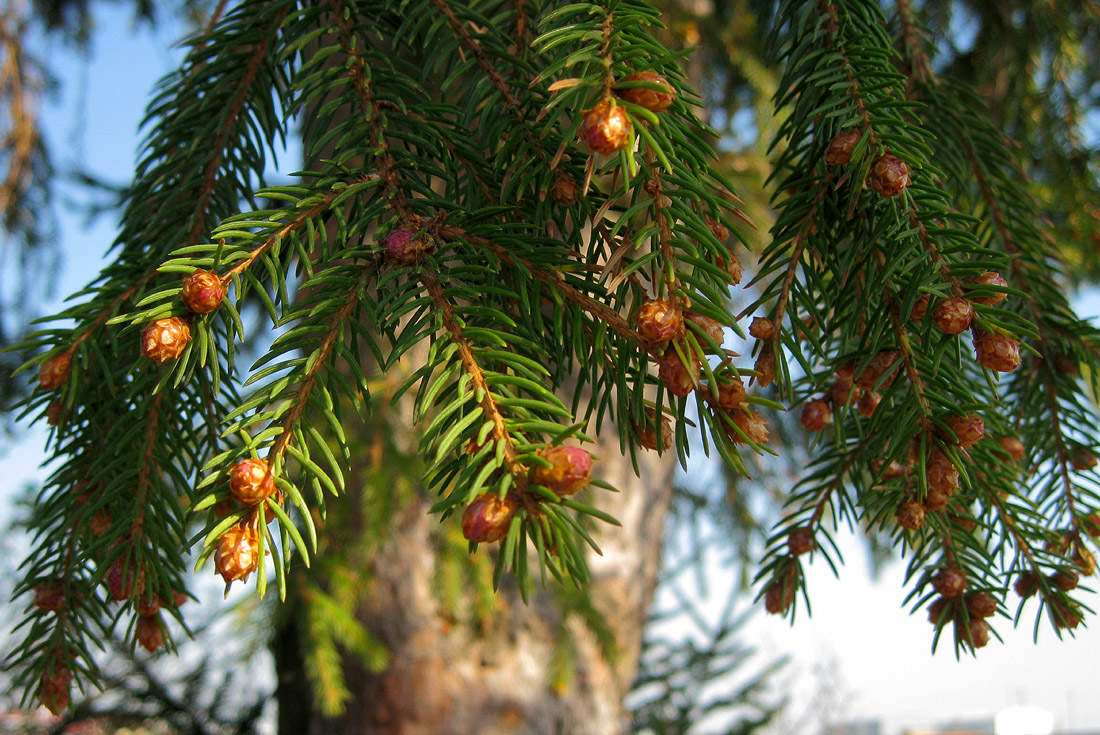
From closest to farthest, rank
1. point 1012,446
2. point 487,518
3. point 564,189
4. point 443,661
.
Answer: point 487,518
point 564,189
point 1012,446
point 443,661

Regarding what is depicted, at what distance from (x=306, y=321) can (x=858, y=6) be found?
0.39 meters

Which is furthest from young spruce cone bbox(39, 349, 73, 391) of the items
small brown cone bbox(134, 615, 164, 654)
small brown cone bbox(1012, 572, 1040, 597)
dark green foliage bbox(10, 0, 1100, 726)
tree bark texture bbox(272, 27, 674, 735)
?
tree bark texture bbox(272, 27, 674, 735)

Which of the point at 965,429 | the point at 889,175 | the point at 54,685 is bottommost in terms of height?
the point at 54,685

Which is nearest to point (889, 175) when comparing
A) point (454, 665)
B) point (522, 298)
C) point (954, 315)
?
point (954, 315)

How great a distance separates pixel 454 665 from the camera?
1.35 metres

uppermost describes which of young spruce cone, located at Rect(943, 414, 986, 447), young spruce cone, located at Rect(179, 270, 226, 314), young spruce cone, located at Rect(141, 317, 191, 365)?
young spruce cone, located at Rect(179, 270, 226, 314)

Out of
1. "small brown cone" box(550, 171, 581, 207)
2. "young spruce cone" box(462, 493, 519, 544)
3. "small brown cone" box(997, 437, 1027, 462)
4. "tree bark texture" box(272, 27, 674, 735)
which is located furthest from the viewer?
"tree bark texture" box(272, 27, 674, 735)

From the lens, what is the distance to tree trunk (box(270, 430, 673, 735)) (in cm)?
133

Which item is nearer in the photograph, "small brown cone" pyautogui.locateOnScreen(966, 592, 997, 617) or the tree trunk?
"small brown cone" pyautogui.locateOnScreen(966, 592, 997, 617)

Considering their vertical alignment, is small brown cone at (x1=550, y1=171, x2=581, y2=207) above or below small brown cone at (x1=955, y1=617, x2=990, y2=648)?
above

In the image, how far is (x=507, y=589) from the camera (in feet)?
4.54

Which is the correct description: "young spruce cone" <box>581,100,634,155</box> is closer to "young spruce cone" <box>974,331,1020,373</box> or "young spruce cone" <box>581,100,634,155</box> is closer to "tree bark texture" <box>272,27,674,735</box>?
"young spruce cone" <box>974,331,1020,373</box>

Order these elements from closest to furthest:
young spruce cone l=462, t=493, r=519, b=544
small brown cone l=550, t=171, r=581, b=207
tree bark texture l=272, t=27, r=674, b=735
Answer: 1. young spruce cone l=462, t=493, r=519, b=544
2. small brown cone l=550, t=171, r=581, b=207
3. tree bark texture l=272, t=27, r=674, b=735

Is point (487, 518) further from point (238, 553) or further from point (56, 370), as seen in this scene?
point (56, 370)
